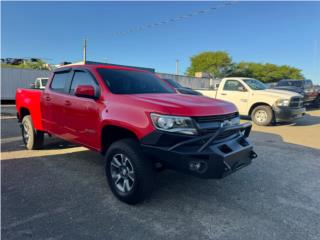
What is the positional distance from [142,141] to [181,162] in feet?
1.74

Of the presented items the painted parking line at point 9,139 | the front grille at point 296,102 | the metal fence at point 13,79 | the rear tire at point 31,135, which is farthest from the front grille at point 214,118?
the metal fence at point 13,79

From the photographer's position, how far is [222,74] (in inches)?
2297

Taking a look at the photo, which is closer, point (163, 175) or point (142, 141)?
point (142, 141)

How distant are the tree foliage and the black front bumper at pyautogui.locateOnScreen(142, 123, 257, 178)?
55.6m

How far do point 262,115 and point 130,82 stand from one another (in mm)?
7116

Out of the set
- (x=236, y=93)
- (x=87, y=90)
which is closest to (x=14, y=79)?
(x=236, y=93)

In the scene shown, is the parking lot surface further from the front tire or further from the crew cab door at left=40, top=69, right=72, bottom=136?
the crew cab door at left=40, top=69, right=72, bottom=136

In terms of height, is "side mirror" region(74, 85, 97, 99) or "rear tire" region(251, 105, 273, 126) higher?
"side mirror" region(74, 85, 97, 99)

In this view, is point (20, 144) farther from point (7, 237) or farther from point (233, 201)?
point (233, 201)

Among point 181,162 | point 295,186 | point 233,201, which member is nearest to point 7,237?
point 181,162

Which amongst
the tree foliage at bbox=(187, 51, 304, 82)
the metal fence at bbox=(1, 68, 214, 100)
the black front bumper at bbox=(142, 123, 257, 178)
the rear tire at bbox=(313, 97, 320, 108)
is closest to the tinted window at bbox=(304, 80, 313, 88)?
the rear tire at bbox=(313, 97, 320, 108)

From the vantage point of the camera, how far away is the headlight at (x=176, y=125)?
2.80 meters

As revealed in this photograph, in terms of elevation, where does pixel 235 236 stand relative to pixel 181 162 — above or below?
below

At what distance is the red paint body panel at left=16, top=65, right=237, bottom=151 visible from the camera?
2.93 meters
